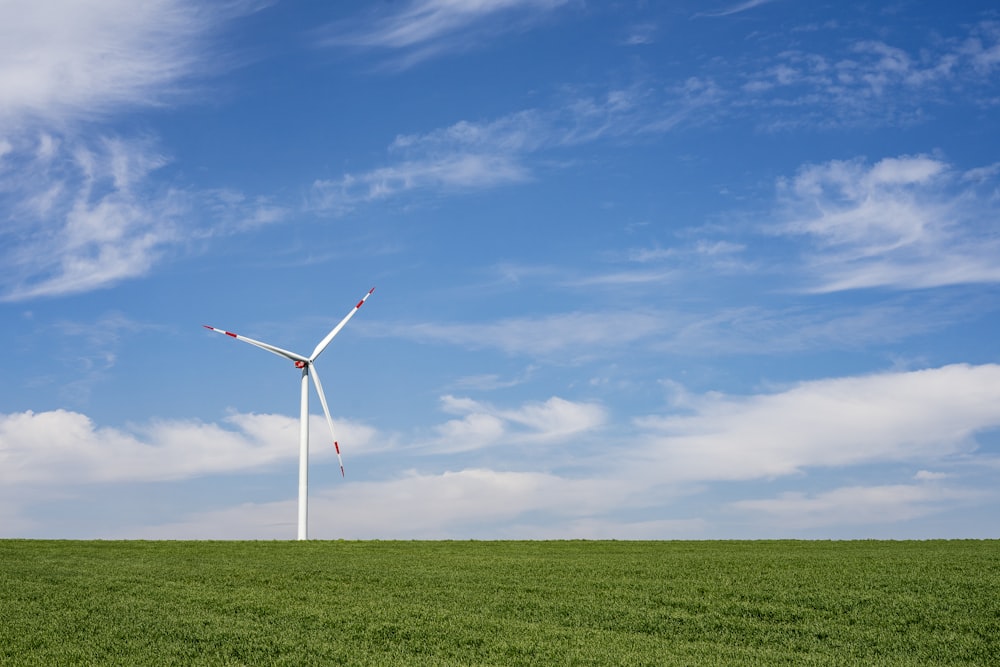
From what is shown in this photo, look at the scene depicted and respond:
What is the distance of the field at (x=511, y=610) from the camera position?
14484 millimetres

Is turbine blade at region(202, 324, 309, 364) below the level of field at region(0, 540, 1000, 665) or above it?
above

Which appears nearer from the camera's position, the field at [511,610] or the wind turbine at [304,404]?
the field at [511,610]

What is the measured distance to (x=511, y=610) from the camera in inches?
704

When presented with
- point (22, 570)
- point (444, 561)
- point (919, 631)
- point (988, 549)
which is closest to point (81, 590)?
point (22, 570)

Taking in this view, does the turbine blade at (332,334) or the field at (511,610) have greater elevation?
the turbine blade at (332,334)

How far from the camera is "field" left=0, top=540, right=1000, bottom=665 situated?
14484 millimetres

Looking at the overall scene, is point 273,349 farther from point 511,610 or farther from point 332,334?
point 511,610

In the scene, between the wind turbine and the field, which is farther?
the wind turbine

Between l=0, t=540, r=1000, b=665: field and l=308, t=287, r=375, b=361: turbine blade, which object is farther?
l=308, t=287, r=375, b=361: turbine blade

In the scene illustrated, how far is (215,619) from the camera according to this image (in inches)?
661

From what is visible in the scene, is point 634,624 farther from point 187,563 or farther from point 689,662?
point 187,563

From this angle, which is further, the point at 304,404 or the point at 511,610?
the point at 304,404

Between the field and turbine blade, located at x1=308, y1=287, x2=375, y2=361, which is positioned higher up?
turbine blade, located at x1=308, y1=287, x2=375, y2=361

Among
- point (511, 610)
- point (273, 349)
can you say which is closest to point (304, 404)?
point (273, 349)
